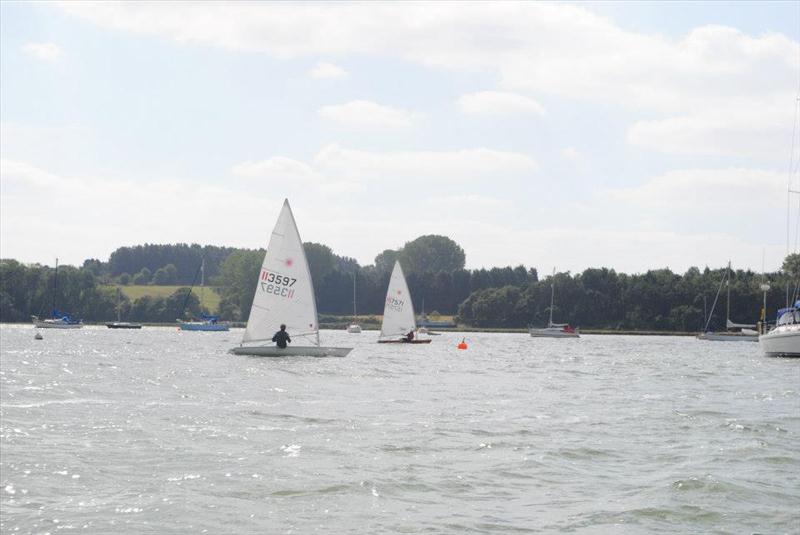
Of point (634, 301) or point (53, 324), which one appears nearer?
point (634, 301)

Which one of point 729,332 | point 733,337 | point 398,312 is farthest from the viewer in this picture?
point 729,332

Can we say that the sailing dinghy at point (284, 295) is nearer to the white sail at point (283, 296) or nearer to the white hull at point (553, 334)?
the white sail at point (283, 296)

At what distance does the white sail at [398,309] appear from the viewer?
323 ft

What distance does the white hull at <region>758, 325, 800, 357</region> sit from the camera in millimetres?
71188

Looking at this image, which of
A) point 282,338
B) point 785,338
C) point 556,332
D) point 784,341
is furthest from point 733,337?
point 282,338

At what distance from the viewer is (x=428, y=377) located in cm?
5216

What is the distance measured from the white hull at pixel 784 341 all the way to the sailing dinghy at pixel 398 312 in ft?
102

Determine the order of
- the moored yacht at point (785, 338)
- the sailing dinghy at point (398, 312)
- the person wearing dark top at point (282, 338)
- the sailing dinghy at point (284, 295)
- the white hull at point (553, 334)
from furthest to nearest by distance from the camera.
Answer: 1. the white hull at point (553, 334)
2. the sailing dinghy at point (398, 312)
3. the moored yacht at point (785, 338)
4. the sailing dinghy at point (284, 295)
5. the person wearing dark top at point (282, 338)

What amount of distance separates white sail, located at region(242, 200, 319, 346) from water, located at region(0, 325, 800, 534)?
18888 mm

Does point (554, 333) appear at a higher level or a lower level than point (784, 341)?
higher

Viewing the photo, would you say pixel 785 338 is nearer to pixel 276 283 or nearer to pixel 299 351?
pixel 299 351

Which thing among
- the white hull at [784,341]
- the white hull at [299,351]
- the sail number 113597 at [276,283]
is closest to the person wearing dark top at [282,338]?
the white hull at [299,351]

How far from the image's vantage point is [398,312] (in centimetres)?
10031

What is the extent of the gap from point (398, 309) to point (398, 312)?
469 millimetres
